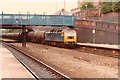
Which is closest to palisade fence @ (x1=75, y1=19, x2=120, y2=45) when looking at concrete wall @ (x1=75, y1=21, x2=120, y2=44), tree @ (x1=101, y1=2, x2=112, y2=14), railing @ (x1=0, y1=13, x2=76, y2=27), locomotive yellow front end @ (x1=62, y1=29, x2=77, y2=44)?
concrete wall @ (x1=75, y1=21, x2=120, y2=44)

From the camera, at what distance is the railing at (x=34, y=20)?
63844mm

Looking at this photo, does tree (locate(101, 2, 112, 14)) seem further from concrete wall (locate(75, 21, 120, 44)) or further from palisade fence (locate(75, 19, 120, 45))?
concrete wall (locate(75, 21, 120, 44))

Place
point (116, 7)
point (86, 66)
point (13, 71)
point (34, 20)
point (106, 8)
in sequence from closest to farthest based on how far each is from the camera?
1. point (13, 71)
2. point (86, 66)
3. point (34, 20)
4. point (116, 7)
5. point (106, 8)

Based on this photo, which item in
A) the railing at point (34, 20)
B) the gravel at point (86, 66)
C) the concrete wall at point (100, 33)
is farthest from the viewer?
the railing at point (34, 20)

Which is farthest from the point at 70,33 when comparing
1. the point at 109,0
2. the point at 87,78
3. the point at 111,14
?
the point at 87,78

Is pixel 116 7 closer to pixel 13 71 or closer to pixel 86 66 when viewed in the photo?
pixel 86 66

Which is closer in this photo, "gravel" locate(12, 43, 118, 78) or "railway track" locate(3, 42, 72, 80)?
"railway track" locate(3, 42, 72, 80)

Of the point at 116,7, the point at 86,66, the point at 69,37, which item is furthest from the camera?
the point at 116,7

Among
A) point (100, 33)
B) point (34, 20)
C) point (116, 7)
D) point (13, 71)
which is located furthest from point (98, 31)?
point (13, 71)

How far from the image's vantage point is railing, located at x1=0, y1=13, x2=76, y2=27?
6384 centimetres

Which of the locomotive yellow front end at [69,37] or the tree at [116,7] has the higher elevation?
the tree at [116,7]

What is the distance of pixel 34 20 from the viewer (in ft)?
211

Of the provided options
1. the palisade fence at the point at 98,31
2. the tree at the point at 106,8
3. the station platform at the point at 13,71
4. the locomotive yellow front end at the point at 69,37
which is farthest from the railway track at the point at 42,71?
the tree at the point at 106,8

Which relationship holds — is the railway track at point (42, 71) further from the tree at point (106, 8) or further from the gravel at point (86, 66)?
the tree at point (106, 8)
